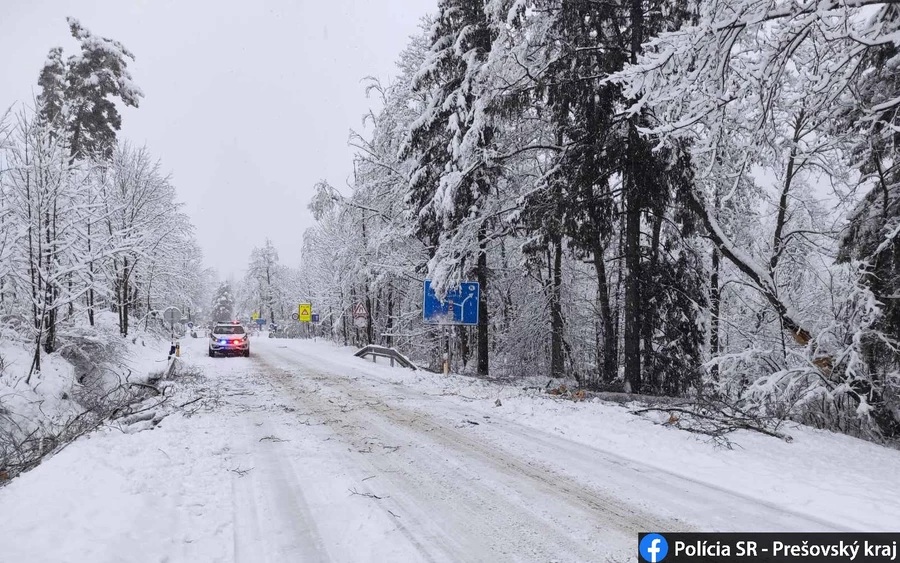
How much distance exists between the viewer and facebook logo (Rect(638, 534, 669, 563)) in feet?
12.3

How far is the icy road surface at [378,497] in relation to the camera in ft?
12.4

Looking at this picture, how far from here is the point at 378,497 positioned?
4871 mm

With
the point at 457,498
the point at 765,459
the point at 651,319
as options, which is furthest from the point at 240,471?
the point at 651,319

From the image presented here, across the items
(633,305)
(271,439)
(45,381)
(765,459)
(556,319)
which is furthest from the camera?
(556,319)

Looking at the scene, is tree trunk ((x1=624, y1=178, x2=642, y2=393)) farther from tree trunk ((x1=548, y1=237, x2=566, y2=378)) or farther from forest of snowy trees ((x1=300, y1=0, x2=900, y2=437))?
tree trunk ((x1=548, y1=237, x2=566, y2=378))

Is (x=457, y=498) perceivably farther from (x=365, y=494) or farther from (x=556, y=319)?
(x=556, y=319)

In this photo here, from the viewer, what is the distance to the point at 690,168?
34.9ft

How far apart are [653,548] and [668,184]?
8938 mm

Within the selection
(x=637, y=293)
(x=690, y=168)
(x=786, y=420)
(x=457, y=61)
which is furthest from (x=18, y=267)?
(x=786, y=420)

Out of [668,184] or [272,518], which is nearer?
[272,518]

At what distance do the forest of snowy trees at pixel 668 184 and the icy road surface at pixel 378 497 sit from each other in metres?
3.48

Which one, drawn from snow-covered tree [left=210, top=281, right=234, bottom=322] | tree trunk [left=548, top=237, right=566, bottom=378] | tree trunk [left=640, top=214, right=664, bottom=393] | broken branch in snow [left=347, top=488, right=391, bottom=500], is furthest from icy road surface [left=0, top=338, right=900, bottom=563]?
snow-covered tree [left=210, top=281, right=234, bottom=322]

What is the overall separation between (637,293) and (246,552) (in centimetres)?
999

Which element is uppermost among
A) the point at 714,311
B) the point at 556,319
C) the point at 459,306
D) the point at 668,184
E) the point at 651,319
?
the point at 668,184
